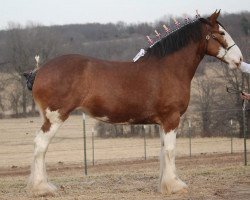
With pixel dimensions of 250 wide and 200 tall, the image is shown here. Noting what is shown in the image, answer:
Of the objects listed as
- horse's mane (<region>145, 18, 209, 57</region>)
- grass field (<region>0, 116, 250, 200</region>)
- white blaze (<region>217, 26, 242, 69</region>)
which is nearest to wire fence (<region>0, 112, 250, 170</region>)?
grass field (<region>0, 116, 250, 200</region>)

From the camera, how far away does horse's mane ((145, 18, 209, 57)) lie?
27.6 ft

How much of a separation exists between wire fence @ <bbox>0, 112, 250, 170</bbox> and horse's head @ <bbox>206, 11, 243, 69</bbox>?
14935mm

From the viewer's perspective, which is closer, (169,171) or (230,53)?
(169,171)

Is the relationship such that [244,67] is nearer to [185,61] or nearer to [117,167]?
[185,61]

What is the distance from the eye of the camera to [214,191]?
806 centimetres

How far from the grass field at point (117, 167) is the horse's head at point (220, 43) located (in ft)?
7.17

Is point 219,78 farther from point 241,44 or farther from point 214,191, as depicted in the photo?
point 214,191

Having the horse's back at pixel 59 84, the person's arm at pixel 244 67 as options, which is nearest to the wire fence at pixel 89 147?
the person's arm at pixel 244 67

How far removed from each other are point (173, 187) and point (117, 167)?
11.6 meters

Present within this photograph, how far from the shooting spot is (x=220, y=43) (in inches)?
334

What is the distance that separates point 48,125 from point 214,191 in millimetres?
2831

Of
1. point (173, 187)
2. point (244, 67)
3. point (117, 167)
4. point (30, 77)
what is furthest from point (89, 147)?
point (173, 187)

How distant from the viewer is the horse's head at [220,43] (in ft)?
27.8

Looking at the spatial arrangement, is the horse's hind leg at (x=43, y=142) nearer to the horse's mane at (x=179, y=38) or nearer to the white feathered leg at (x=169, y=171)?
the white feathered leg at (x=169, y=171)
